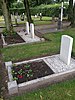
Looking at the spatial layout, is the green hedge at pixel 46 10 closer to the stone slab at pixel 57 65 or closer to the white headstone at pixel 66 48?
the stone slab at pixel 57 65

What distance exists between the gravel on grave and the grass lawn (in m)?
0.61

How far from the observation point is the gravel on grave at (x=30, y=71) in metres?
4.68

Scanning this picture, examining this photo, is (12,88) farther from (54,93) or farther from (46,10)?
(46,10)

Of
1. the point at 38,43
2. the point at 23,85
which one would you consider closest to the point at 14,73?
the point at 23,85

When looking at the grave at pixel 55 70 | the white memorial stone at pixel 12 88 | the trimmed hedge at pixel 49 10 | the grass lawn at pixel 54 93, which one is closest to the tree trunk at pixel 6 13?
the grave at pixel 55 70

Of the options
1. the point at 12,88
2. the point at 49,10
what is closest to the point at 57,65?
the point at 12,88

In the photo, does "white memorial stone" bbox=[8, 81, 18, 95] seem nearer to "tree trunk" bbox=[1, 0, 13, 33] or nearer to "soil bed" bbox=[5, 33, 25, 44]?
"soil bed" bbox=[5, 33, 25, 44]

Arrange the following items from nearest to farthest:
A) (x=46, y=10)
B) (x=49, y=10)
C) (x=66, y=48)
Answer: (x=66, y=48) < (x=49, y=10) < (x=46, y=10)

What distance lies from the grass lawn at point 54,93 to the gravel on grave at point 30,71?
0.61m

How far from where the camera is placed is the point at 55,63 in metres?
5.49

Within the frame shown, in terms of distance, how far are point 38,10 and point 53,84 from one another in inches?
1247

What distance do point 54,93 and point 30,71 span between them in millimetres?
1268

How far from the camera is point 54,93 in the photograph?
4.02m

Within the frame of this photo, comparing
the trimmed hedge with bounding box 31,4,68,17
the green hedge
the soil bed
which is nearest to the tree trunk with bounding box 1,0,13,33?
the soil bed
